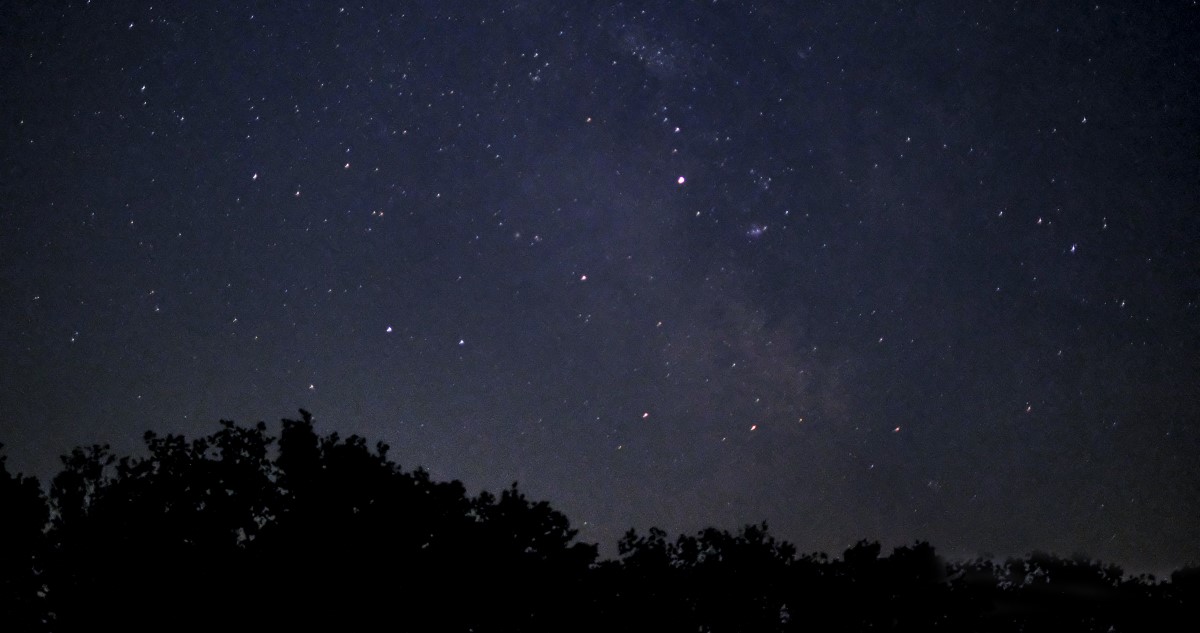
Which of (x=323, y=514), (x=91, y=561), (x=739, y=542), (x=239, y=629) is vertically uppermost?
(x=739, y=542)

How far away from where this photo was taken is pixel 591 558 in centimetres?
1970

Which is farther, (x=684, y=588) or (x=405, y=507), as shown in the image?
(x=684, y=588)

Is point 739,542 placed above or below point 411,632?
above

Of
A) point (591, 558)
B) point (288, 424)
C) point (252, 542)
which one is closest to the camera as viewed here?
point (252, 542)

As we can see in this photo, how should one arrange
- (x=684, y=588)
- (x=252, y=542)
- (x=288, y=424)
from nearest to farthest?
(x=252, y=542) → (x=288, y=424) → (x=684, y=588)

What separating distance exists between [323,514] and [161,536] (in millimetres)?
3056

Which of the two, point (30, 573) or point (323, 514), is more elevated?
point (323, 514)

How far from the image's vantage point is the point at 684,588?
2223 centimetres

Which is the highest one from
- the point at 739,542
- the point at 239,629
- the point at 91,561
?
the point at 739,542

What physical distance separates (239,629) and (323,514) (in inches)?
104

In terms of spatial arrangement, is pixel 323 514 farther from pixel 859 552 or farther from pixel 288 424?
pixel 859 552

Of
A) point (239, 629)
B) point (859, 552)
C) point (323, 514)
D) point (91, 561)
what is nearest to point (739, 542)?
point (859, 552)

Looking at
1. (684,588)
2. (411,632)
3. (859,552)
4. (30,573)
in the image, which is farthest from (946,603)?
(30,573)

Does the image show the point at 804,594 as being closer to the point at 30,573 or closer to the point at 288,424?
the point at 288,424
